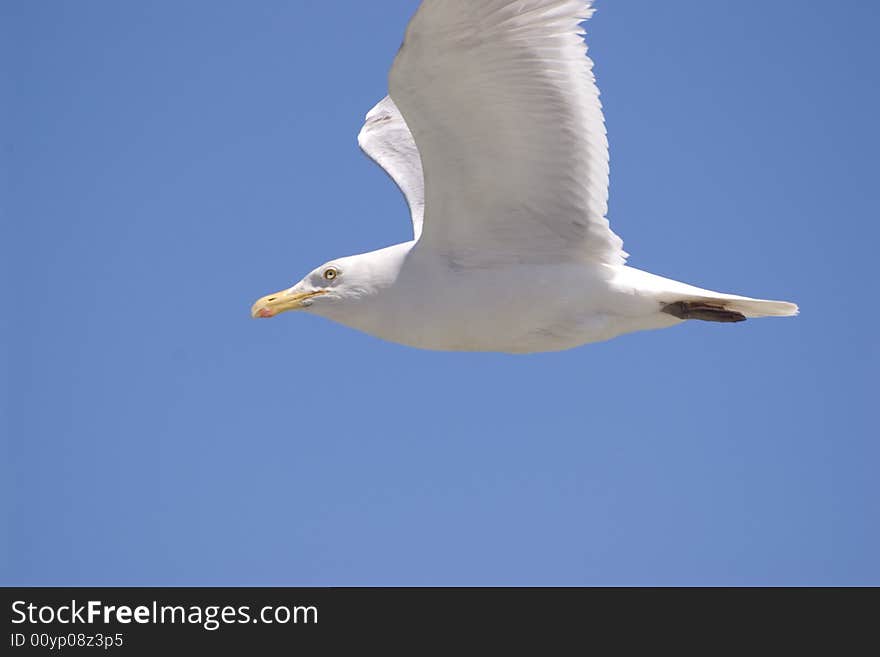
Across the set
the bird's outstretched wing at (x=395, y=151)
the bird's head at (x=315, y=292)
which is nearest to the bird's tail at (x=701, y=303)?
the bird's head at (x=315, y=292)

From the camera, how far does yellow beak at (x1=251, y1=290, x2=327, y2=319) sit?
9820 millimetres

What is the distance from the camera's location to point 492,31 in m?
8.63

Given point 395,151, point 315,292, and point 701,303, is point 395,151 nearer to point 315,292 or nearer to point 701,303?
point 315,292

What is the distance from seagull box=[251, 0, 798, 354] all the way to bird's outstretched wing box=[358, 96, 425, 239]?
130 cm

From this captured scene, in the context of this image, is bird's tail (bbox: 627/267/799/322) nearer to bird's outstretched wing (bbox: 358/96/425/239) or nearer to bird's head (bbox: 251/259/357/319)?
bird's head (bbox: 251/259/357/319)

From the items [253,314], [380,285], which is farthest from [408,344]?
[253,314]

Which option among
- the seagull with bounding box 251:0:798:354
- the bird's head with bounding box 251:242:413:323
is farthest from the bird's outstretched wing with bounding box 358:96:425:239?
the seagull with bounding box 251:0:798:354

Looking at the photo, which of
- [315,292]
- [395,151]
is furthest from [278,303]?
[395,151]

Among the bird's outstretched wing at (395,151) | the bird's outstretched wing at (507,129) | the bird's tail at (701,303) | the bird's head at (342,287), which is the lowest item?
the bird's tail at (701,303)

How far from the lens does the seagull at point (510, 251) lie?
899cm

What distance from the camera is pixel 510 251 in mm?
9625

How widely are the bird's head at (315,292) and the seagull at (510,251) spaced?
10 millimetres

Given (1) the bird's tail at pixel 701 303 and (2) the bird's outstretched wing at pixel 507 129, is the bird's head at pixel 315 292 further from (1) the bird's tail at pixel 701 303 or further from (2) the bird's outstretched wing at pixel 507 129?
(1) the bird's tail at pixel 701 303

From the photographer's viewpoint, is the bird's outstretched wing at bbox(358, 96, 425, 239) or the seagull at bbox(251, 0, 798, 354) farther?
the bird's outstretched wing at bbox(358, 96, 425, 239)
